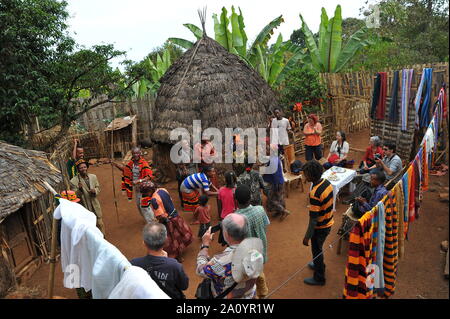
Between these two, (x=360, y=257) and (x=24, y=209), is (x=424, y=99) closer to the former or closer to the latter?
(x=360, y=257)

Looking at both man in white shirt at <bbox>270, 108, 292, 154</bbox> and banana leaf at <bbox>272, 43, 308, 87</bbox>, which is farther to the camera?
banana leaf at <bbox>272, 43, 308, 87</bbox>

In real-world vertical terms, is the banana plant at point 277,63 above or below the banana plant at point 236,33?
below

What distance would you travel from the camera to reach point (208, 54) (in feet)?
31.9

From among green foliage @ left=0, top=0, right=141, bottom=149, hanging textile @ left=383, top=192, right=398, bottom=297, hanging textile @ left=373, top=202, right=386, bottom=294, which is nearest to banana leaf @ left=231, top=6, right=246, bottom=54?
green foliage @ left=0, top=0, right=141, bottom=149

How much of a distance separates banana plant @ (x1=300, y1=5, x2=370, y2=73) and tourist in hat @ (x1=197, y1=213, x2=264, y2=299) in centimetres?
1070

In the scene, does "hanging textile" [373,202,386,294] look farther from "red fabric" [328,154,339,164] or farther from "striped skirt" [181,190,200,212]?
"red fabric" [328,154,339,164]

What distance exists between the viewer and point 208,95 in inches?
361

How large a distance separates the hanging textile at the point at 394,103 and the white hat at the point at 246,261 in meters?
7.93

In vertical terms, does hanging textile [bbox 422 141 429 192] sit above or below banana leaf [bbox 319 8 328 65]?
below

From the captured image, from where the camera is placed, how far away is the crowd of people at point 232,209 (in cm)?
299

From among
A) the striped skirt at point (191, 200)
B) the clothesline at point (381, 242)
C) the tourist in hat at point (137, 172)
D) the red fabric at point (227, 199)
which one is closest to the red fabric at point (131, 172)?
the tourist in hat at point (137, 172)

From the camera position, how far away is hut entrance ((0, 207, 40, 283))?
5.55m

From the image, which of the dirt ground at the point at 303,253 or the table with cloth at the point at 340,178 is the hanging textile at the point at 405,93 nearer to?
the dirt ground at the point at 303,253
